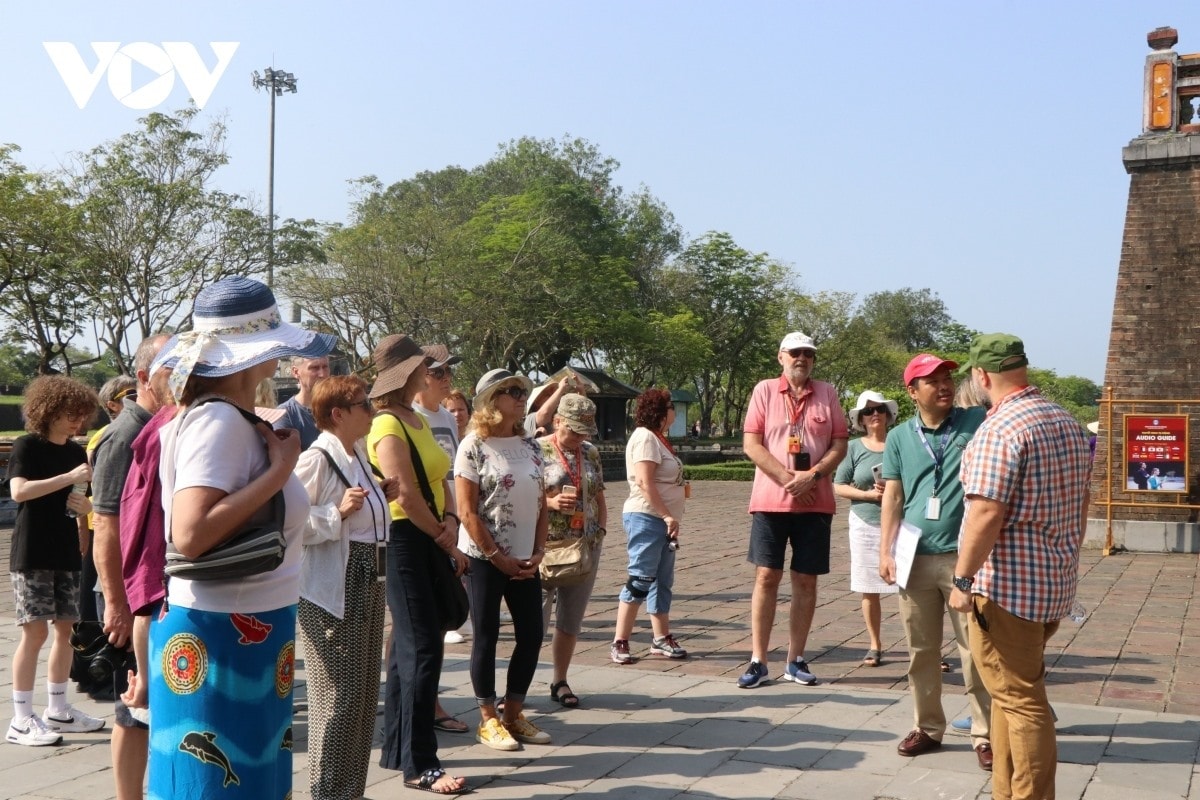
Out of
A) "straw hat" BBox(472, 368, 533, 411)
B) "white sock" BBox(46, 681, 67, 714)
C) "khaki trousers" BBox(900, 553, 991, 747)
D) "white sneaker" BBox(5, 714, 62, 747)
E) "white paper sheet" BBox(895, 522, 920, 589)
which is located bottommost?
"white sneaker" BBox(5, 714, 62, 747)

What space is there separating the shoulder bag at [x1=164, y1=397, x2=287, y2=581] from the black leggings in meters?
2.35

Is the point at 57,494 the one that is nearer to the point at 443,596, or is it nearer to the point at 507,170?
the point at 443,596

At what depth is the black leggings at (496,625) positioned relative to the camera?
17.7ft

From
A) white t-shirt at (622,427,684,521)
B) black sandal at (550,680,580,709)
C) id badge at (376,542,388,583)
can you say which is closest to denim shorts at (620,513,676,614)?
white t-shirt at (622,427,684,521)

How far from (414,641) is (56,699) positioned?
2.11 meters

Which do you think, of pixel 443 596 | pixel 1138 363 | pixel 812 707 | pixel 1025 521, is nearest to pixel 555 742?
pixel 443 596

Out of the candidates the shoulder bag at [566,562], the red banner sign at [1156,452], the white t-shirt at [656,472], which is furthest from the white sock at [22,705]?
the red banner sign at [1156,452]

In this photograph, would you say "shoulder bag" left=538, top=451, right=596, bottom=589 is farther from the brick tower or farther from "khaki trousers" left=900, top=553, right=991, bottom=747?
the brick tower

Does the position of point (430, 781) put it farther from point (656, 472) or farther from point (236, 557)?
point (656, 472)

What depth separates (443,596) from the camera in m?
4.98

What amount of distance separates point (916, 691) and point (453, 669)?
3.00 metres

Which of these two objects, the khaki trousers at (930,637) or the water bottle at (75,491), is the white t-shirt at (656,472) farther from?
the water bottle at (75,491)

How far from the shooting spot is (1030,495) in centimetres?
431

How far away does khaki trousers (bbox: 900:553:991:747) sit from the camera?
538 cm
